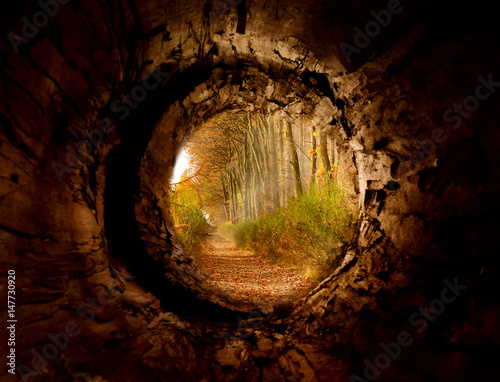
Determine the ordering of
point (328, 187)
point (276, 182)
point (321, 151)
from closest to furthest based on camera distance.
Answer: point (328, 187)
point (321, 151)
point (276, 182)

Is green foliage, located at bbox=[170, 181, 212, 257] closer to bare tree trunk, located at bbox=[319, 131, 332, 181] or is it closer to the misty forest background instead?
the misty forest background

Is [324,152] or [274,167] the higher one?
[274,167]

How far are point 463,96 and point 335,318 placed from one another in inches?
70.6

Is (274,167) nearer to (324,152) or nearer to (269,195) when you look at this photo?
(269,195)

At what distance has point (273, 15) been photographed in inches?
70.6

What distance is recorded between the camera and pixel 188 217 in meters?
7.74

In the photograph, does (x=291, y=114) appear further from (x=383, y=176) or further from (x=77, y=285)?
(x=77, y=285)

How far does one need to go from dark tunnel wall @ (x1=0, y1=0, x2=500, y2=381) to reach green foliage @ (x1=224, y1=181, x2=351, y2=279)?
155 cm

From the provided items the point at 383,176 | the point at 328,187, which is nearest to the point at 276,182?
the point at 328,187

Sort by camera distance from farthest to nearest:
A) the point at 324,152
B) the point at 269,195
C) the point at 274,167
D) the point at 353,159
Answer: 1. the point at 274,167
2. the point at 269,195
3. the point at 324,152
4. the point at 353,159

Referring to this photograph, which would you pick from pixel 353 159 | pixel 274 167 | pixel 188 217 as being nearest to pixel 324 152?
pixel 274 167

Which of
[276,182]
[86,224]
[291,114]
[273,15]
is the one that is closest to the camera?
[86,224]

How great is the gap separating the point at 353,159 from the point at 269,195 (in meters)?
10.7

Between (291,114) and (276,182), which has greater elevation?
(276,182)
